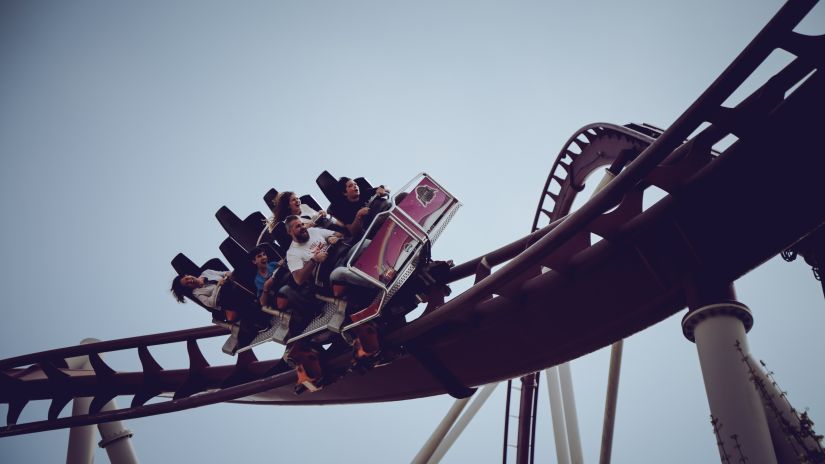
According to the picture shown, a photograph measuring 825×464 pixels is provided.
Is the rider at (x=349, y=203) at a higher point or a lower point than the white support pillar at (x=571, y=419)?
higher

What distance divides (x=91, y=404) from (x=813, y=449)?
238 inches

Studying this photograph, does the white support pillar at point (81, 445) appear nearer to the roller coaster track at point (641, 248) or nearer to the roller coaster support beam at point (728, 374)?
the roller coaster track at point (641, 248)

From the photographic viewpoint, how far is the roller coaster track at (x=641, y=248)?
2.91 meters

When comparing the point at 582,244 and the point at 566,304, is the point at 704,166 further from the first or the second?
the point at 566,304

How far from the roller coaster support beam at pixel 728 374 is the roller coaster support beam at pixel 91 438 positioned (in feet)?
17.5

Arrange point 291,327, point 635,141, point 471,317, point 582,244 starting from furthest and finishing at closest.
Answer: point 635,141, point 291,327, point 471,317, point 582,244

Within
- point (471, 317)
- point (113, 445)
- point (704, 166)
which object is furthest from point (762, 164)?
point (113, 445)

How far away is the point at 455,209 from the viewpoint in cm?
485

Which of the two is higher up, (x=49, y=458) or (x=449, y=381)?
(x=49, y=458)

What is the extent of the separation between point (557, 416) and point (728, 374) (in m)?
4.31

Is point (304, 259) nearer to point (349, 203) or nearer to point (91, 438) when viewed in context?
point (349, 203)

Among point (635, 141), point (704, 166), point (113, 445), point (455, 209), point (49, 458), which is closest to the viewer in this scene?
point (704, 166)

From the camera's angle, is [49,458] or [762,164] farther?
[49,458]

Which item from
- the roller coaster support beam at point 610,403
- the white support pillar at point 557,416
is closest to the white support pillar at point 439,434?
the white support pillar at point 557,416
